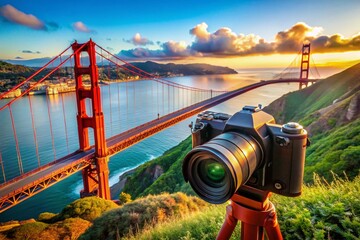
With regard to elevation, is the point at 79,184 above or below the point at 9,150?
below

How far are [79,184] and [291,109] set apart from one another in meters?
20.2

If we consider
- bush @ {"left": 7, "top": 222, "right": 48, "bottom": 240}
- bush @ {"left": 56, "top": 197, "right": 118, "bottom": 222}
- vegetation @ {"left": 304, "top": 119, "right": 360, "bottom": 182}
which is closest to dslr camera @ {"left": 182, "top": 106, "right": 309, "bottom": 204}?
vegetation @ {"left": 304, "top": 119, "right": 360, "bottom": 182}

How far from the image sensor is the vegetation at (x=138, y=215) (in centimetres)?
392

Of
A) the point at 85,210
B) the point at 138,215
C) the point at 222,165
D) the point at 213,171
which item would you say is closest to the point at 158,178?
the point at 85,210

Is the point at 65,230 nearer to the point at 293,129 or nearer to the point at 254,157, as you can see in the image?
the point at 254,157

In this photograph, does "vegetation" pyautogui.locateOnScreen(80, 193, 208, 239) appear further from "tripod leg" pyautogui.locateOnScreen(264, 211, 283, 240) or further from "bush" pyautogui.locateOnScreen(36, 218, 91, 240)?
"tripod leg" pyautogui.locateOnScreen(264, 211, 283, 240)

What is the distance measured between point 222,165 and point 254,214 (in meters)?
0.49

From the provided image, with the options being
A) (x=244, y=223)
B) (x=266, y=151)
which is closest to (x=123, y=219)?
(x=244, y=223)

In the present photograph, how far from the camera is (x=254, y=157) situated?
126 centimetres

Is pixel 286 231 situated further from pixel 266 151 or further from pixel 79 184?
pixel 79 184

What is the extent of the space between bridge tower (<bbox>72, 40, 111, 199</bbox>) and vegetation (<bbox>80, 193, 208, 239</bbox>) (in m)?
9.06

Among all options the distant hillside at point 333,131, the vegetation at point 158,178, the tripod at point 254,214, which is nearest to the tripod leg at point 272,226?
the tripod at point 254,214

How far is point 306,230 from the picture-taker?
192 cm

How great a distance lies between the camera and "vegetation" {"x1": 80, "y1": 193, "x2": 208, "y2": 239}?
12.9 ft
